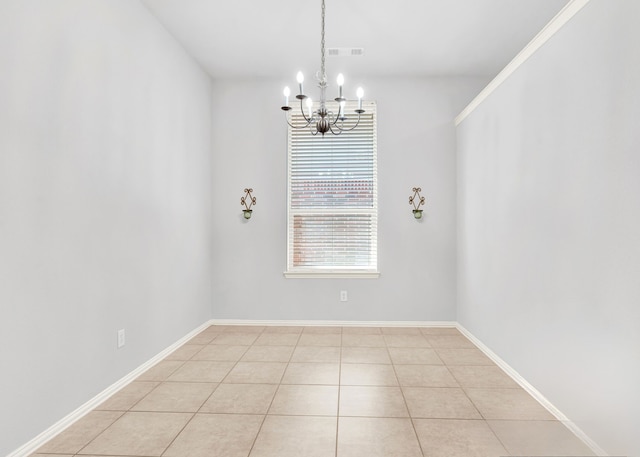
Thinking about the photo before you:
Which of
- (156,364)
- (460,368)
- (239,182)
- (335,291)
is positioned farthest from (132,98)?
(460,368)

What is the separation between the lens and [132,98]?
288cm

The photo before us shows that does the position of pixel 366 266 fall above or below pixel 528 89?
below

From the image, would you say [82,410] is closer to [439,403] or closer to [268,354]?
[268,354]

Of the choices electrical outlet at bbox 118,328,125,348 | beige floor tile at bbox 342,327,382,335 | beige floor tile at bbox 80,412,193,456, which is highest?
electrical outlet at bbox 118,328,125,348

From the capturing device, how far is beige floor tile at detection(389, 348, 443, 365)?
320 centimetres

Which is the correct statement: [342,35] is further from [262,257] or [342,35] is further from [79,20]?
[262,257]

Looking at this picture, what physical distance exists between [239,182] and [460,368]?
308 cm

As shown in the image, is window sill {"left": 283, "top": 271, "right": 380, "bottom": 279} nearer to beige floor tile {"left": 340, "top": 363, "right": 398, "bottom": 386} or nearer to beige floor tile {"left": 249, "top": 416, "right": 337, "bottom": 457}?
beige floor tile {"left": 340, "top": 363, "right": 398, "bottom": 386}

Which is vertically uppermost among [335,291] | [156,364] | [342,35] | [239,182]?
[342,35]

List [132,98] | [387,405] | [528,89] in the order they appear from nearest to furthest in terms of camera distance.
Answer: [387,405] < [528,89] < [132,98]

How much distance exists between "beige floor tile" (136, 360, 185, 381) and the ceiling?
A: 2.96 metres

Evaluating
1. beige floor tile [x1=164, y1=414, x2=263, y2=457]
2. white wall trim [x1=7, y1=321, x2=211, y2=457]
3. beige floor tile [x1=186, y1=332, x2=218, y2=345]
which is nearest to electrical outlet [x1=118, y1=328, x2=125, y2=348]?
white wall trim [x1=7, y1=321, x2=211, y2=457]

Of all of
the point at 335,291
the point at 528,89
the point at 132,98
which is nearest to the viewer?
the point at 528,89

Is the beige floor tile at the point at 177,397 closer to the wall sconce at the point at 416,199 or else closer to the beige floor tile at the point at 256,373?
the beige floor tile at the point at 256,373
